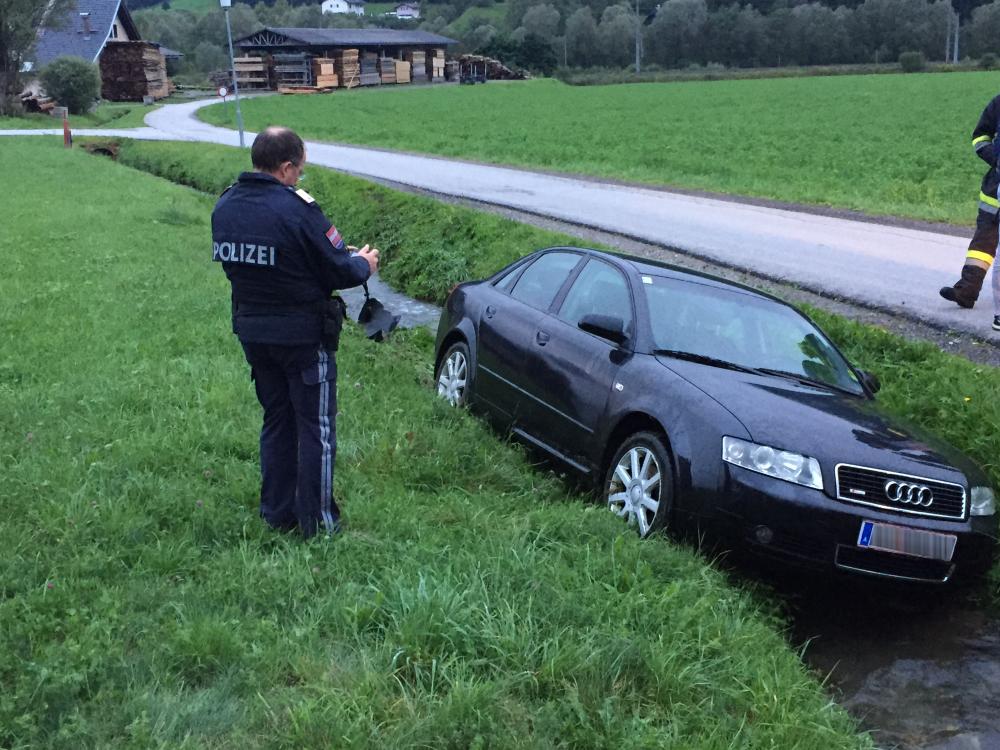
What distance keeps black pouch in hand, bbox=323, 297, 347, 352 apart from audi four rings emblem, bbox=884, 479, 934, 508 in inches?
103

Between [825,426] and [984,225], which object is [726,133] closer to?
[984,225]

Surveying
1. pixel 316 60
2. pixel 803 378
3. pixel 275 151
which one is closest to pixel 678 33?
pixel 316 60

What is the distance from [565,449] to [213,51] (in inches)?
4131

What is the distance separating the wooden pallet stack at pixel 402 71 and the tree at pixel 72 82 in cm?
3910

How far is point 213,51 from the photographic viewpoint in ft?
334

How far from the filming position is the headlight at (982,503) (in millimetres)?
5020

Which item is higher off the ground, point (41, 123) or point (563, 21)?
point (563, 21)

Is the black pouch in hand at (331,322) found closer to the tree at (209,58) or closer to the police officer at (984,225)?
the police officer at (984,225)

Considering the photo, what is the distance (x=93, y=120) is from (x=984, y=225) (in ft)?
165

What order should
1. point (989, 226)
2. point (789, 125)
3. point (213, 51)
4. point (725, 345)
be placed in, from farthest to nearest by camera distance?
point (213, 51) < point (789, 125) < point (989, 226) < point (725, 345)

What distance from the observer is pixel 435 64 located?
313 feet

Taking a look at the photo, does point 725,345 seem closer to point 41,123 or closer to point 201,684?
point 201,684

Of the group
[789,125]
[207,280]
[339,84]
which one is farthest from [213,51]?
[207,280]

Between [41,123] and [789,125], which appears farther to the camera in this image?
[41,123]
